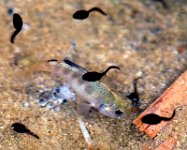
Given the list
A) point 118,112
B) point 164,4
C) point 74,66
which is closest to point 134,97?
point 118,112

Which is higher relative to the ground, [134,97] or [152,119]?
[152,119]

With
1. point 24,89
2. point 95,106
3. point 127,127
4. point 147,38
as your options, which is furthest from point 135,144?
point 147,38

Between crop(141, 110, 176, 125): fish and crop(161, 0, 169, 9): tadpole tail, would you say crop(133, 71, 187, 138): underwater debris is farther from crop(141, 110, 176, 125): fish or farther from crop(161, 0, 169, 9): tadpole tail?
crop(161, 0, 169, 9): tadpole tail

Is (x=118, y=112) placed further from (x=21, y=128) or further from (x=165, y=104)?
(x=21, y=128)

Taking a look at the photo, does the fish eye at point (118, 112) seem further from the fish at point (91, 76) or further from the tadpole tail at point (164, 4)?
the tadpole tail at point (164, 4)

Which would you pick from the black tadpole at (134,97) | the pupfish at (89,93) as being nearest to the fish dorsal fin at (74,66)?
the pupfish at (89,93)
